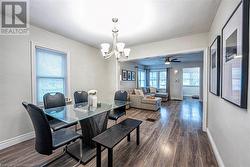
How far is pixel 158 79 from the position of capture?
9.12 meters

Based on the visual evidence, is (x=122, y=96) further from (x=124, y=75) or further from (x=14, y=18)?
(x=14, y=18)

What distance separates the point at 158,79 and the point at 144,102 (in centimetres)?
441

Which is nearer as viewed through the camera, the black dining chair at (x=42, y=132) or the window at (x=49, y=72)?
the black dining chair at (x=42, y=132)

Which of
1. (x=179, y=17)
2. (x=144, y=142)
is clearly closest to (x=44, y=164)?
(x=144, y=142)

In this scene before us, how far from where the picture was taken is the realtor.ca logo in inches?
77.9

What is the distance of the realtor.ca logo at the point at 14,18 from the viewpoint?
1.98 m

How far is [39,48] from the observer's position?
2.78 metres

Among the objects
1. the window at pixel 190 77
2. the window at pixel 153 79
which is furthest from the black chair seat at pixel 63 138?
the window at pixel 190 77

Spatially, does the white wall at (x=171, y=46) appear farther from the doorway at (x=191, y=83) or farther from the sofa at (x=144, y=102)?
the doorway at (x=191, y=83)

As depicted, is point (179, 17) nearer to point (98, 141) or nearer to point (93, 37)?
point (93, 37)

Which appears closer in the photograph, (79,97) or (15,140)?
(15,140)

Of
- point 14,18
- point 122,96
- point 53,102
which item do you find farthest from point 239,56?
point 14,18

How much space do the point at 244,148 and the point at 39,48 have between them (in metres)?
3.86

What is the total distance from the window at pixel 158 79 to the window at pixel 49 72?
7.17 meters
